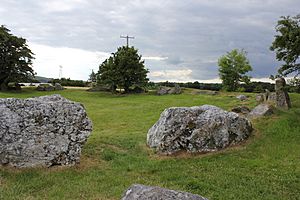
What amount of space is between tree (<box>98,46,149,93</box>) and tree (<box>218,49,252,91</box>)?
14694 mm

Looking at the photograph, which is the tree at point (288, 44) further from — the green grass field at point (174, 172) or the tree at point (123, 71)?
the tree at point (123, 71)

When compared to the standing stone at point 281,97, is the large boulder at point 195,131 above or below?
below

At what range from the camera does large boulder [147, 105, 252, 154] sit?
1195 centimetres

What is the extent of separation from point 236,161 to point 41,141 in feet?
20.6

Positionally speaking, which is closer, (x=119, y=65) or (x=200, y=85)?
(x=119, y=65)

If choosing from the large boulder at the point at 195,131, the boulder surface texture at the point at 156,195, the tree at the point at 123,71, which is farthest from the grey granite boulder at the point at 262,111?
the tree at the point at 123,71

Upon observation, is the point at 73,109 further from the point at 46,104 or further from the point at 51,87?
A: the point at 51,87

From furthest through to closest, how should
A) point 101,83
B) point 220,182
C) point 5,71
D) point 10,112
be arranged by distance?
point 101,83, point 5,71, point 10,112, point 220,182

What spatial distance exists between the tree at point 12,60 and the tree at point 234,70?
2854 cm

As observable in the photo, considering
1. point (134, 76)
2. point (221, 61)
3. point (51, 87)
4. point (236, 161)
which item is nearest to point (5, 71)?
point (51, 87)

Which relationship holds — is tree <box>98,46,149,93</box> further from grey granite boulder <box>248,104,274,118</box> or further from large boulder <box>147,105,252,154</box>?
large boulder <box>147,105,252,154</box>

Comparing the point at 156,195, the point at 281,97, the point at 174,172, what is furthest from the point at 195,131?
the point at 281,97

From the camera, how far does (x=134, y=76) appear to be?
42.2 meters

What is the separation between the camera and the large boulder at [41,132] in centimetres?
934
